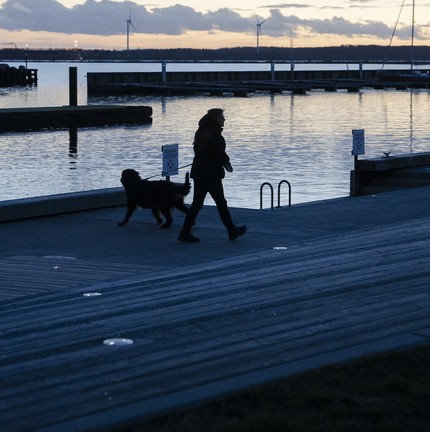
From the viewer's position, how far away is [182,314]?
761cm

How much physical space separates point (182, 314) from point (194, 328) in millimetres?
516

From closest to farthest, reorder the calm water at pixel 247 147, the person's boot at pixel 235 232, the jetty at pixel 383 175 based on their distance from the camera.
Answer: the person's boot at pixel 235 232 → the jetty at pixel 383 175 → the calm water at pixel 247 147

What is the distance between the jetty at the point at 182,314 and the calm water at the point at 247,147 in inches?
538

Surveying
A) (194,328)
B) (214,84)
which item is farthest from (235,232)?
(214,84)

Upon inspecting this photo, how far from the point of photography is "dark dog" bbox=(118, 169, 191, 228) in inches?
537

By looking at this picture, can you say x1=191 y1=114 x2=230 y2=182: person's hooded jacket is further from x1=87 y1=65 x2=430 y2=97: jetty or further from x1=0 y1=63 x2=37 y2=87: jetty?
x1=0 y1=63 x2=37 y2=87: jetty

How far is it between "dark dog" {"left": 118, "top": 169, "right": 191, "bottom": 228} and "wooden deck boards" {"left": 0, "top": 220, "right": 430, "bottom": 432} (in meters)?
3.26

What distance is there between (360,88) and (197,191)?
105656 millimetres

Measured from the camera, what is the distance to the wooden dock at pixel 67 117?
5584 centimetres

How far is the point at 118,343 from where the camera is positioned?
266 inches

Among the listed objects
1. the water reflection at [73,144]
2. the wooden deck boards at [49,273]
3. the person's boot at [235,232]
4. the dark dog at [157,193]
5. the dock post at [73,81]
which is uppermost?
the dock post at [73,81]

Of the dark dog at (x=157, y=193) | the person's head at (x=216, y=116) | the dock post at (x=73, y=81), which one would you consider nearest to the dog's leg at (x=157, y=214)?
the dark dog at (x=157, y=193)

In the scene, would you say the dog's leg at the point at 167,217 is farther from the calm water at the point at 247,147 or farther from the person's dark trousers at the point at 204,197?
the calm water at the point at 247,147

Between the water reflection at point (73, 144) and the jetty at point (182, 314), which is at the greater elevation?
the jetty at point (182, 314)
